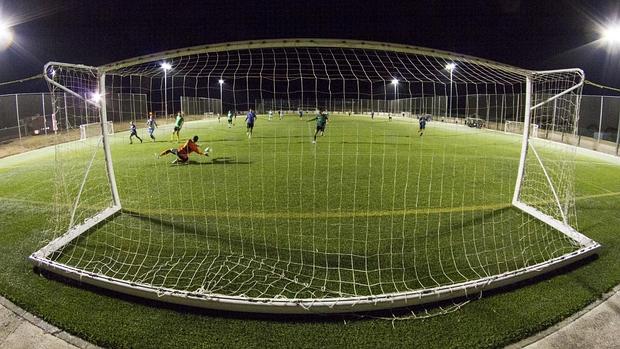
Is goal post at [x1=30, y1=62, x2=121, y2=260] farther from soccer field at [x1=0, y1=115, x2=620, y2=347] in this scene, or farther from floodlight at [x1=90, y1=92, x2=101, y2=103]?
soccer field at [x1=0, y1=115, x2=620, y2=347]

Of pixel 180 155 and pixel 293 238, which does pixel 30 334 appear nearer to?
pixel 293 238

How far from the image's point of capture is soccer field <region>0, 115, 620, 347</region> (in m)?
4.73

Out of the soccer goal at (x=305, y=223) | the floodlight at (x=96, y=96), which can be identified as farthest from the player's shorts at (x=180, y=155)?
the floodlight at (x=96, y=96)

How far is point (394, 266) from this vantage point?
583 centimetres

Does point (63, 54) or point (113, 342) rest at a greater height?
point (63, 54)

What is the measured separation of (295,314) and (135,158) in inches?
529

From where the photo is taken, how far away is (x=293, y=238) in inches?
272

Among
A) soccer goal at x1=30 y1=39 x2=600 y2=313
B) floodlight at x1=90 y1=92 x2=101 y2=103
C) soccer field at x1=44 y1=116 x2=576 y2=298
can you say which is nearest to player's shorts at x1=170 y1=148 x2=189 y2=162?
soccer field at x1=44 y1=116 x2=576 y2=298

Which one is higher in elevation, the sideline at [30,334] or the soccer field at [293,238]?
the soccer field at [293,238]

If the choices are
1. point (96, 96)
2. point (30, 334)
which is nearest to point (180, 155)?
point (96, 96)

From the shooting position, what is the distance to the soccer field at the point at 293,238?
4734 mm

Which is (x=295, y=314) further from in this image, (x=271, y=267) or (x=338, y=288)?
(x=271, y=267)

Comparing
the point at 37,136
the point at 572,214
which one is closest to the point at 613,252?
the point at 572,214

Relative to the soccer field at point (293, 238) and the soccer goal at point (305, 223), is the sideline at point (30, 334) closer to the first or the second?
the soccer field at point (293, 238)
